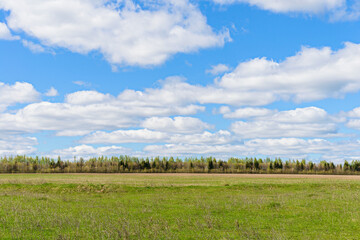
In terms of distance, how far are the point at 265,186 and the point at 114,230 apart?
3458cm

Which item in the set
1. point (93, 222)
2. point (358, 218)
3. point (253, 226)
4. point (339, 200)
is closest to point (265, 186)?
point (339, 200)

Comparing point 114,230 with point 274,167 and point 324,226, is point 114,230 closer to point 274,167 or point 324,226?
point 324,226

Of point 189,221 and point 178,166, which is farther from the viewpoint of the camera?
point 178,166

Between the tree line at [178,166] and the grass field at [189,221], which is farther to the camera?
the tree line at [178,166]

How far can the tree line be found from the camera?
11050 centimetres

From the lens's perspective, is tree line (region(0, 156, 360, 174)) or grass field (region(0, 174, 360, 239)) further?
tree line (region(0, 156, 360, 174))

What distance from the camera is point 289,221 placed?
880 inches

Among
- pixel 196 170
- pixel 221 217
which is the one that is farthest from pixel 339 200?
pixel 196 170

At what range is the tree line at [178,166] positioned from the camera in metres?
110

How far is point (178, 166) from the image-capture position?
4712 inches

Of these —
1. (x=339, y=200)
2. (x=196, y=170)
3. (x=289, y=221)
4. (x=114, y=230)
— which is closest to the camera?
(x=114, y=230)

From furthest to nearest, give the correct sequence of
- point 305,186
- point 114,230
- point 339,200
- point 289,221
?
point 305,186 < point 339,200 < point 289,221 < point 114,230

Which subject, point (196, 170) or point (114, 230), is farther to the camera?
point (196, 170)

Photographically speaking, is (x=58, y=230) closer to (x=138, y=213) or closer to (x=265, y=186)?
(x=138, y=213)
